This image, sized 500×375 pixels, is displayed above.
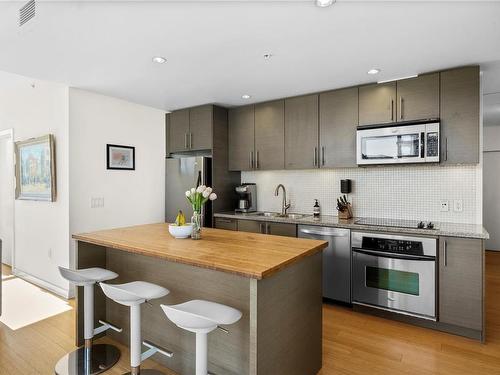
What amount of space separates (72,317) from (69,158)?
5.70 feet

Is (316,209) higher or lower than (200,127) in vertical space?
lower

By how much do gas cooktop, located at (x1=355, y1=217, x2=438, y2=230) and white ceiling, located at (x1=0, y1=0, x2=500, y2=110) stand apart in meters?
1.51

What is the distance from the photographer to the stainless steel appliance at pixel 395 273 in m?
2.78

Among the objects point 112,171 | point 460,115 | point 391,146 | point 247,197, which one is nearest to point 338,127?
point 391,146

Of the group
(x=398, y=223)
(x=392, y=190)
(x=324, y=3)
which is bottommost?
(x=398, y=223)

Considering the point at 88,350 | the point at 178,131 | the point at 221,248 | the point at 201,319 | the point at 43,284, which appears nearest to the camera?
the point at 201,319

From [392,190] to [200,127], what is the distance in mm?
2648

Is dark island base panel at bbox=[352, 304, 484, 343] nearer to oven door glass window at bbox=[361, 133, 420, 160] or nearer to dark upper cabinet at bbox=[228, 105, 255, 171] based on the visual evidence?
oven door glass window at bbox=[361, 133, 420, 160]

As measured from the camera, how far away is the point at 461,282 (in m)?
2.66

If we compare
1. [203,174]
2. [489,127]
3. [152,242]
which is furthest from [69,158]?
[489,127]

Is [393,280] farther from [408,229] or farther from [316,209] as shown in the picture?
[316,209]

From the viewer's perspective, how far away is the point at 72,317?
3.07 metres

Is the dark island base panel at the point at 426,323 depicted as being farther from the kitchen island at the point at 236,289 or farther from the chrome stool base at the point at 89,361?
the chrome stool base at the point at 89,361

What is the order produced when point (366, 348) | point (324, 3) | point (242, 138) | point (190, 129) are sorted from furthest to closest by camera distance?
1. point (190, 129)
2. point (242, 138)
3. point (366, 348)
4. point (324, 3)
